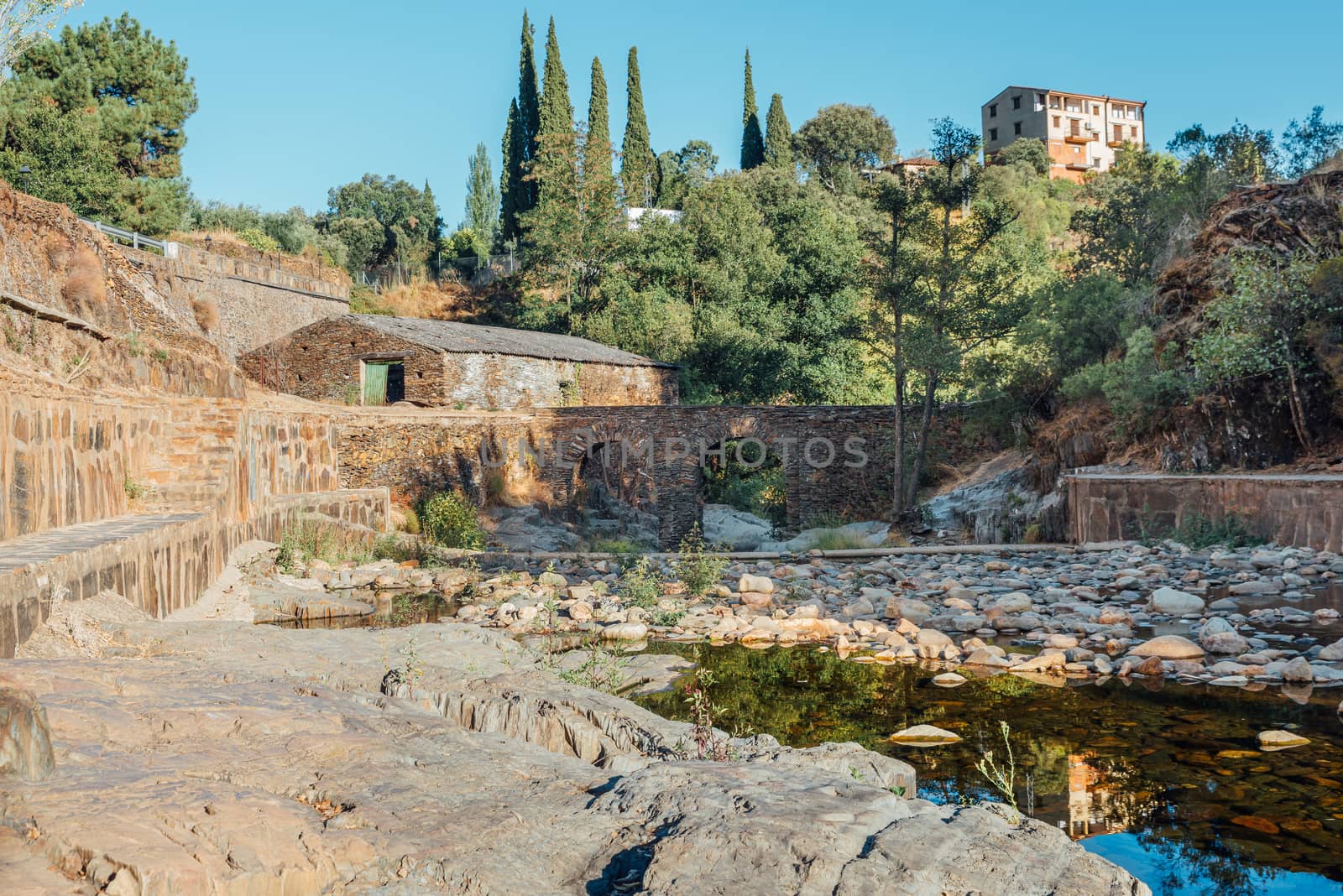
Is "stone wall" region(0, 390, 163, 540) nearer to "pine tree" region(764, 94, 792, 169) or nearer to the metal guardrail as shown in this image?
the metal guardrail

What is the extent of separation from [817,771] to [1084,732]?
158 inches

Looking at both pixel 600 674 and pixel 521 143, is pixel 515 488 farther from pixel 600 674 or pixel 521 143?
pixel 521 143

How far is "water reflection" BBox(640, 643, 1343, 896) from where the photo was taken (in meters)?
4.47

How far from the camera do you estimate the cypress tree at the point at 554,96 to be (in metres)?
43.2

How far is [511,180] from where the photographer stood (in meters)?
47.0

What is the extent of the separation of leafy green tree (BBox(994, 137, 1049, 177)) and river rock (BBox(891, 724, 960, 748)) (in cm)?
5738

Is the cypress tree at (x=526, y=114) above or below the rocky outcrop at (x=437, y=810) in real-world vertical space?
above

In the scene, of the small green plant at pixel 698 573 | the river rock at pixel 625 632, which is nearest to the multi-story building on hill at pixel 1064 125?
the small green plant at pixel 698 573

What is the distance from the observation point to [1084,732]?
631 centimetres

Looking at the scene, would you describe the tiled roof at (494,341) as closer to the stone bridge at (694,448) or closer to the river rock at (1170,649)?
the stone bridge at (694,448)

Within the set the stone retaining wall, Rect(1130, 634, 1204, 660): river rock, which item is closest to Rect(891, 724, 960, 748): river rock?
Rect(1130, 634, 1204, 660): river rock

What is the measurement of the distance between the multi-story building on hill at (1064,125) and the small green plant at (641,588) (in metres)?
55.2

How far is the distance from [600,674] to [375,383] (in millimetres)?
→ 20628

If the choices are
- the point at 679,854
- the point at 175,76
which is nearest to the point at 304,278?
the point at 175,76
